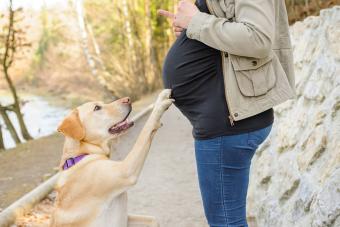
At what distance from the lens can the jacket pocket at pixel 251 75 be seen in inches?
84.0

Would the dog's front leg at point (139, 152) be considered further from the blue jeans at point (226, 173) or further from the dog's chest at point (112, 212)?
the blue jeans at point (226, 173)

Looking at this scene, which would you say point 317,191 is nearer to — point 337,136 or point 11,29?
point 337,136

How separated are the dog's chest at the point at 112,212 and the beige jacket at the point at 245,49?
109cm

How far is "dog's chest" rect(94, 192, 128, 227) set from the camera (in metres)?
2.97

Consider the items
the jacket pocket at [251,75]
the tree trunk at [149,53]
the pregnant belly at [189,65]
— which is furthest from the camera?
the tree trunk at [149,53]

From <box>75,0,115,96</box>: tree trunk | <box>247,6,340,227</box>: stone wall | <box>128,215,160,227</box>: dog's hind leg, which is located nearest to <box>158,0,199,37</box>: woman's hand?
<box>247,6,340,227</box>: stone wall

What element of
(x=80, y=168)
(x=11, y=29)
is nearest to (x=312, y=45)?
(x=80, y=168)

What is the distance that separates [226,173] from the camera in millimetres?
2260

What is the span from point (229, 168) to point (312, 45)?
2773mm

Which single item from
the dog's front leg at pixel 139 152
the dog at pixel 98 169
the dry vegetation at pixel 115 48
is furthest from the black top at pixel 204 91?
the dry vegetation at pixel 115 48

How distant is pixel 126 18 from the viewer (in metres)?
17.3

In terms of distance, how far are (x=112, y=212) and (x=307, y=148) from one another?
155 cm

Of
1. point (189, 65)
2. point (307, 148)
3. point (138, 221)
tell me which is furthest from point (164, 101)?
point (307, 148)

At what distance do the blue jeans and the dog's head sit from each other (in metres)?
1.03
